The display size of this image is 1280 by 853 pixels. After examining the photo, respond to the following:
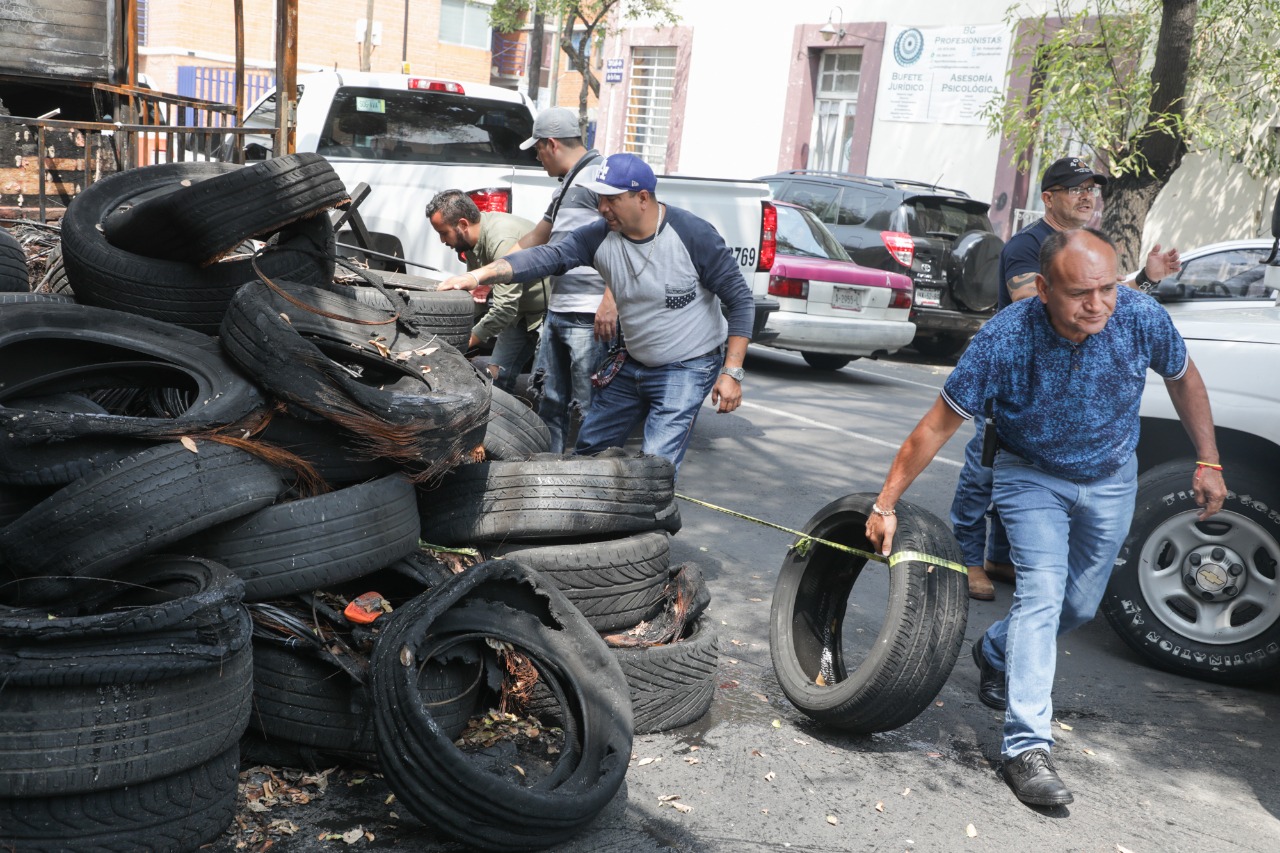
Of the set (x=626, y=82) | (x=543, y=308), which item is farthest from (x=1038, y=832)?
(x=626, y=82)

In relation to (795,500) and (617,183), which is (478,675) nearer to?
(617,183)

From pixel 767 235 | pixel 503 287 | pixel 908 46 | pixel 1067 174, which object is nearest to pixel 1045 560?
pixel 1067 174

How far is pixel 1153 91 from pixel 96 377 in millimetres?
11289

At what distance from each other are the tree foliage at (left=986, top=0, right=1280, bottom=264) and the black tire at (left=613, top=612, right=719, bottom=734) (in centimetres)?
1024

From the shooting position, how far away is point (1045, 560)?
414 cm

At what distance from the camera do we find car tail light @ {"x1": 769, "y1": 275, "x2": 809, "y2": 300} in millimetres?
12031

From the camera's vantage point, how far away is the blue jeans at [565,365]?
638 cm

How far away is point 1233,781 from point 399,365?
11.3 ft

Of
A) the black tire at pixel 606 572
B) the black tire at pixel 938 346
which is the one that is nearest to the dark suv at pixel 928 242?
the black tire at pixel 938 346

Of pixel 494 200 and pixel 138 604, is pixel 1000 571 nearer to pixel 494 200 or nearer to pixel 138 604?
pixel 494 200

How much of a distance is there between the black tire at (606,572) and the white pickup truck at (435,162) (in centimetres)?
429

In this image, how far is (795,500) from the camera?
24.7ft

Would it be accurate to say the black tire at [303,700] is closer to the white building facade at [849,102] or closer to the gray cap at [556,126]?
the gray cap at [556,126]

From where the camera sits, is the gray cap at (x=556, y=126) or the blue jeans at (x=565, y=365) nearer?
the blue jeans at (x=565, y=365)
